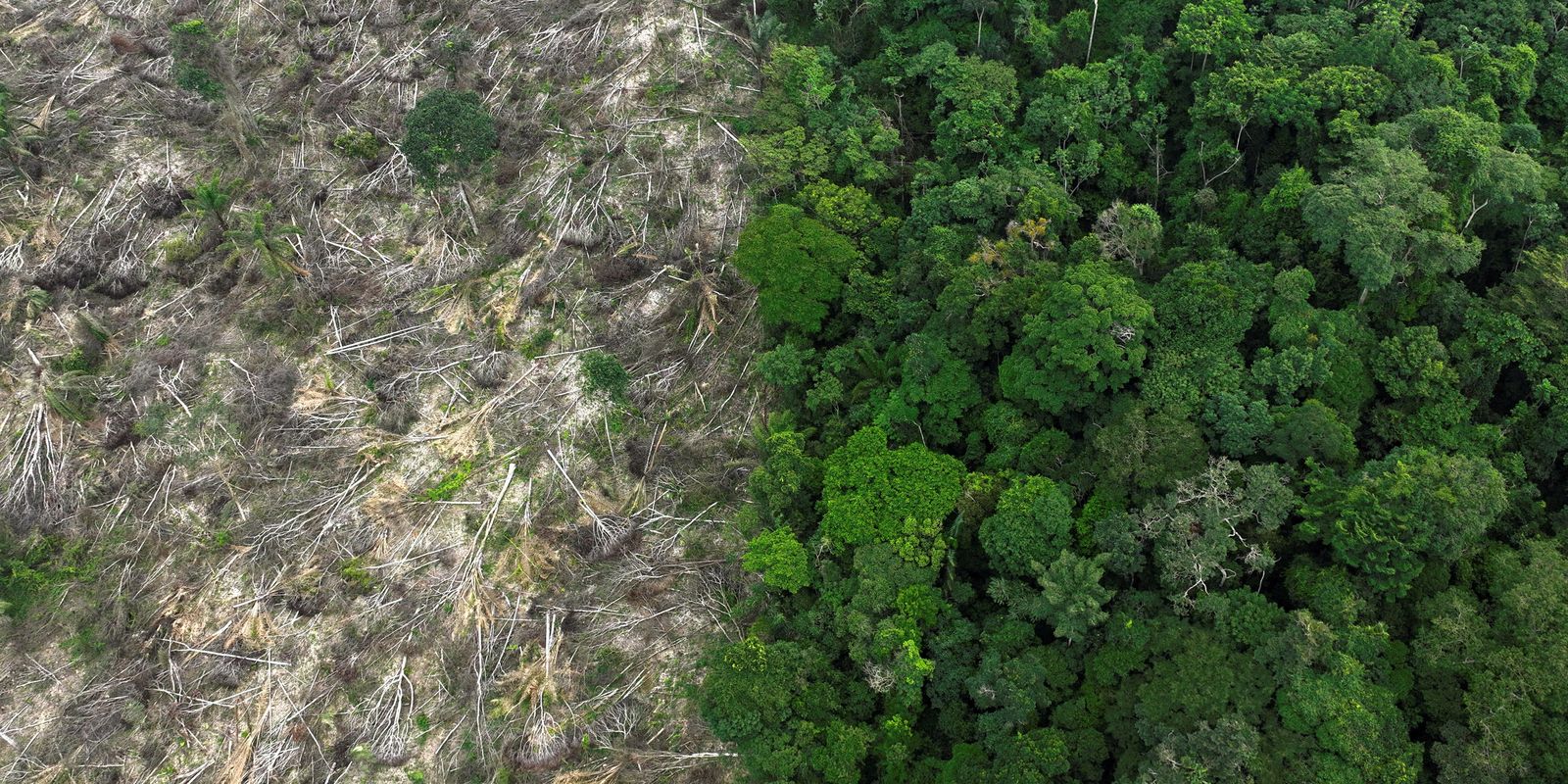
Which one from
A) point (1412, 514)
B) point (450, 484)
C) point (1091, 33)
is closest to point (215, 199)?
point (450, 484)

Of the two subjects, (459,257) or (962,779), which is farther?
(459,257)

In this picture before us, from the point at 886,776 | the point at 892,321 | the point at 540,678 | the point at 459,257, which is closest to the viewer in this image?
the point at 886,776

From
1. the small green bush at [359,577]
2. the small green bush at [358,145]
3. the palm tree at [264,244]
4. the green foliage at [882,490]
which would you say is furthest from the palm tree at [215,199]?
the green foliage at [882,490]

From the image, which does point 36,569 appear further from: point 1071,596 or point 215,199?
point 1071,596

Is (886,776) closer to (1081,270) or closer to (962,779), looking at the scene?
(962,779)

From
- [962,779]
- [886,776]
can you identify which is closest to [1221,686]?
[962,779]
